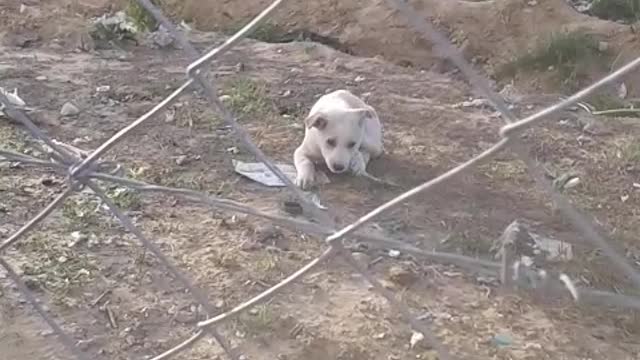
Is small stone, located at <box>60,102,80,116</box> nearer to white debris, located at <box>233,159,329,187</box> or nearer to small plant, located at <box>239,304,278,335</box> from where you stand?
white debris, located at <box>233,159,329,187</box>

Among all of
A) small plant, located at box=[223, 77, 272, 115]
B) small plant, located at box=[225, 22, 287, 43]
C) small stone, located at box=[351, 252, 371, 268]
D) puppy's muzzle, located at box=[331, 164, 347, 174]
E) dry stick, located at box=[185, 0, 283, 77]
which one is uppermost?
dry stick, located at box=[185, 0, 283, 77]

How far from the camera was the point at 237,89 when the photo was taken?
4.48 metres

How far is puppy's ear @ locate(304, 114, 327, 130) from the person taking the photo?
3.95 m

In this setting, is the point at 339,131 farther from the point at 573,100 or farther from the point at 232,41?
the point at 573,100

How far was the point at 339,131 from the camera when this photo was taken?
395cm

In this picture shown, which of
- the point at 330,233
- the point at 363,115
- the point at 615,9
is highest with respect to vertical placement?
the point at 330,233

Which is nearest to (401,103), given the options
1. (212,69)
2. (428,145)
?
(428,145)

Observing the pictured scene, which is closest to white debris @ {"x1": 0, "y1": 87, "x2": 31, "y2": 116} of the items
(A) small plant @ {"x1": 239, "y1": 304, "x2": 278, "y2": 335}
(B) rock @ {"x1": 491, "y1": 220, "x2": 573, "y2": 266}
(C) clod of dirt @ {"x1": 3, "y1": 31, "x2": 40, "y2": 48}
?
(C) clod of dirt @ {"x1": 3, "y1": 31, "x2": 40, "y2": 48}

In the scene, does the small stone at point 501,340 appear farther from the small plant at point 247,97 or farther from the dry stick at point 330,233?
the small plant at point 247,97

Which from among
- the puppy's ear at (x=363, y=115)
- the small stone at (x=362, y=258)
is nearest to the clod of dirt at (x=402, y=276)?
the small stone at (x=362, y=258)

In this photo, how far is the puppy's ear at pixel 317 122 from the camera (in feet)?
13.0

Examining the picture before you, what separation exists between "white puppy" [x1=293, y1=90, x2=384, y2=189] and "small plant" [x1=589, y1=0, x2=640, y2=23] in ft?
8.01

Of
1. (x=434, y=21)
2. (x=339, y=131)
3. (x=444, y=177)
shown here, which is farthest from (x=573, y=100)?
(x=434, y=21)

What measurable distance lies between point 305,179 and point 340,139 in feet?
0.88
